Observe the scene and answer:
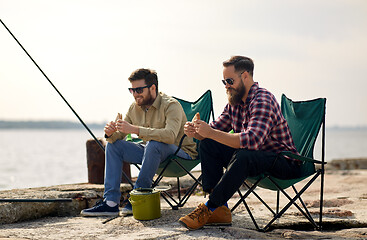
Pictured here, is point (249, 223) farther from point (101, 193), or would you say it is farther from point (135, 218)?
point (101, 193)

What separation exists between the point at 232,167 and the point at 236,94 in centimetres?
52

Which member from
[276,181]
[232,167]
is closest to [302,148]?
[276,181]

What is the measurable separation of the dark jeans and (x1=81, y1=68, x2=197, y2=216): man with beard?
47 centimetres

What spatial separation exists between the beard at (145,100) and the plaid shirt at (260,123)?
71 cm

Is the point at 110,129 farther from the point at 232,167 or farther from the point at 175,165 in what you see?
the point at 232,167

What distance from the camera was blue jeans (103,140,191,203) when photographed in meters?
3.45

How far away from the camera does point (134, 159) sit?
3648 mm

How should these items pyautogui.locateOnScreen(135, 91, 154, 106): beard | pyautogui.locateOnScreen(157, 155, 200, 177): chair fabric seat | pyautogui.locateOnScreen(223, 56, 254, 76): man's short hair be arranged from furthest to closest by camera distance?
pyautogui.locateOnScreen(135, 91, 154, 106): beard → pyautogui.locateOnScreen(157, 155, 200, 177): chair fabric seat → pyautogui.locateOnScreen(223, 56, 254, 76): man's short hair

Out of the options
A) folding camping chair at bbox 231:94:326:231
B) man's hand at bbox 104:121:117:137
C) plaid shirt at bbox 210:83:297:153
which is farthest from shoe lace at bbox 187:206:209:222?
man's hand at bbox 104:121:117:137

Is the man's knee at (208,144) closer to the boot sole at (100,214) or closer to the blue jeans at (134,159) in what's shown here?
the blue jeans at (134,159)

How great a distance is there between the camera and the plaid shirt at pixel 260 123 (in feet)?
9.26

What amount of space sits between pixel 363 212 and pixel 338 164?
427 cm

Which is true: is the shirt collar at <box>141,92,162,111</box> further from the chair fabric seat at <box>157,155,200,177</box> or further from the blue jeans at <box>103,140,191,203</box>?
the chair fabric seat at <box>157,155,200,177</box>

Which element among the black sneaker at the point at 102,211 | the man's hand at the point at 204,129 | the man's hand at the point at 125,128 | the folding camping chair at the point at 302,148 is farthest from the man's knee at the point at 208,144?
the black sneaker at the point at 102,211
